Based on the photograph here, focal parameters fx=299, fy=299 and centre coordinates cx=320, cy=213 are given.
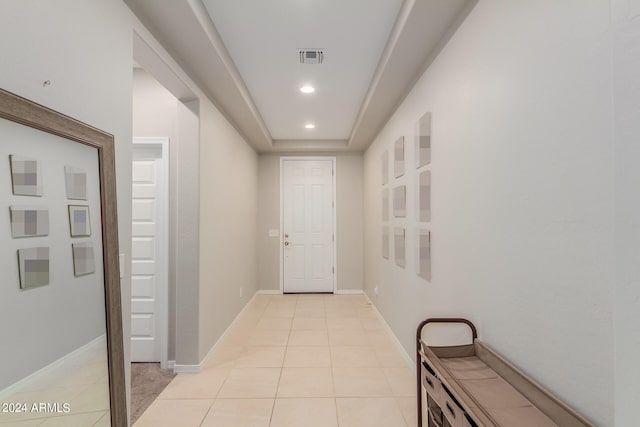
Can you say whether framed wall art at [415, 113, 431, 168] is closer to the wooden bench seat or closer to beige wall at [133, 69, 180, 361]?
the wooden bench seat

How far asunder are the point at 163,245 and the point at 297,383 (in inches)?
67.2

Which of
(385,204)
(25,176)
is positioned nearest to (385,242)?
(385,204)

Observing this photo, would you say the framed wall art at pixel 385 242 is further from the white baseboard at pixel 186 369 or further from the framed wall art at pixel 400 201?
the white baseboard at pixel 186 369

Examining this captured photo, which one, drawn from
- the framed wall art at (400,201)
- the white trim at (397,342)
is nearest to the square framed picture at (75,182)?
the framed wall art at (400,201)

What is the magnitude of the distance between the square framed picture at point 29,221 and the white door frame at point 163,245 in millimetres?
1706

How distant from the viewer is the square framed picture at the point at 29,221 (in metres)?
1.00

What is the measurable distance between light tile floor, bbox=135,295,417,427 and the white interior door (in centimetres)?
157

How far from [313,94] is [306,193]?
236cm

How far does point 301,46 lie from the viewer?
233 centimetres

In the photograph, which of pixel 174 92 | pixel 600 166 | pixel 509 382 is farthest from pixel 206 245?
pixel 600 166

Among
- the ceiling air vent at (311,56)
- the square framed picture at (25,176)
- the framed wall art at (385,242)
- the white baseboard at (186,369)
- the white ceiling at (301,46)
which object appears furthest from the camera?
the framed wall art at (385,242)

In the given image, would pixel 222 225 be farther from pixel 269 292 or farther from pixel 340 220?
pixel 340 220

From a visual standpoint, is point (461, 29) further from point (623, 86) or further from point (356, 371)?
point (356, 371)

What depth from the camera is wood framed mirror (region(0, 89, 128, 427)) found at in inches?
Answer: 38.8
